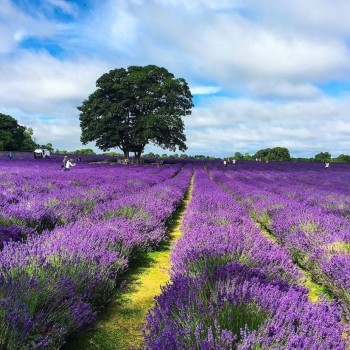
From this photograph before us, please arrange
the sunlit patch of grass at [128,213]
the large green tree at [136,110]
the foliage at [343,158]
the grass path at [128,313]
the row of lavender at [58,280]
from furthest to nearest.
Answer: the foliage at [343,158], the large green tree at [136,110], the sunlit patch of grass at [128,213], the grass path at [128,313], the row of lavender at [58,280]

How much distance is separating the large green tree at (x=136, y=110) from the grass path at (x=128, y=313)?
28904 mm

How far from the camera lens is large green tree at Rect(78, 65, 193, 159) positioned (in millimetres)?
34750

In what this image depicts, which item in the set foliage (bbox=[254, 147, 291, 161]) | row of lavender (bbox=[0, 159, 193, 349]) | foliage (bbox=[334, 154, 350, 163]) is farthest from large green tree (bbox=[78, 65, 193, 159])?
foliage (bbox=[254, 147, 291, 161])

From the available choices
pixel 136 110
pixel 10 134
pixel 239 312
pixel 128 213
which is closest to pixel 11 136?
pixel 10 134

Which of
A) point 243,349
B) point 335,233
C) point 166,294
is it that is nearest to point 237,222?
point 335,233

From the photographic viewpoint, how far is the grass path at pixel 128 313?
296cm

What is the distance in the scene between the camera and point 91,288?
336cm

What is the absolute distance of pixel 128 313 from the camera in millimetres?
3604

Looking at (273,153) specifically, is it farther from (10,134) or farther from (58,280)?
(58,280)

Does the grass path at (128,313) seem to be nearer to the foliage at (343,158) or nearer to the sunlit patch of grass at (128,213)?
the sunlit patch of grass at (128,213)

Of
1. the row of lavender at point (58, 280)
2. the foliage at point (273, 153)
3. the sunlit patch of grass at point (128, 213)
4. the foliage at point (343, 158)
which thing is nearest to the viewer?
the row of lavender at point (58, 280)

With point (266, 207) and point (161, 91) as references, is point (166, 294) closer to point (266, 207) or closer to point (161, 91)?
point (266, 207)

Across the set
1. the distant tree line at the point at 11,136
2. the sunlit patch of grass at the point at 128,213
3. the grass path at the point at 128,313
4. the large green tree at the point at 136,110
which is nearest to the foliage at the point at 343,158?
the large green tree at the point at 136,110

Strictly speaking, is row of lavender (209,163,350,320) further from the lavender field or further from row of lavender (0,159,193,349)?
row of lavender (0,159,193,349)
